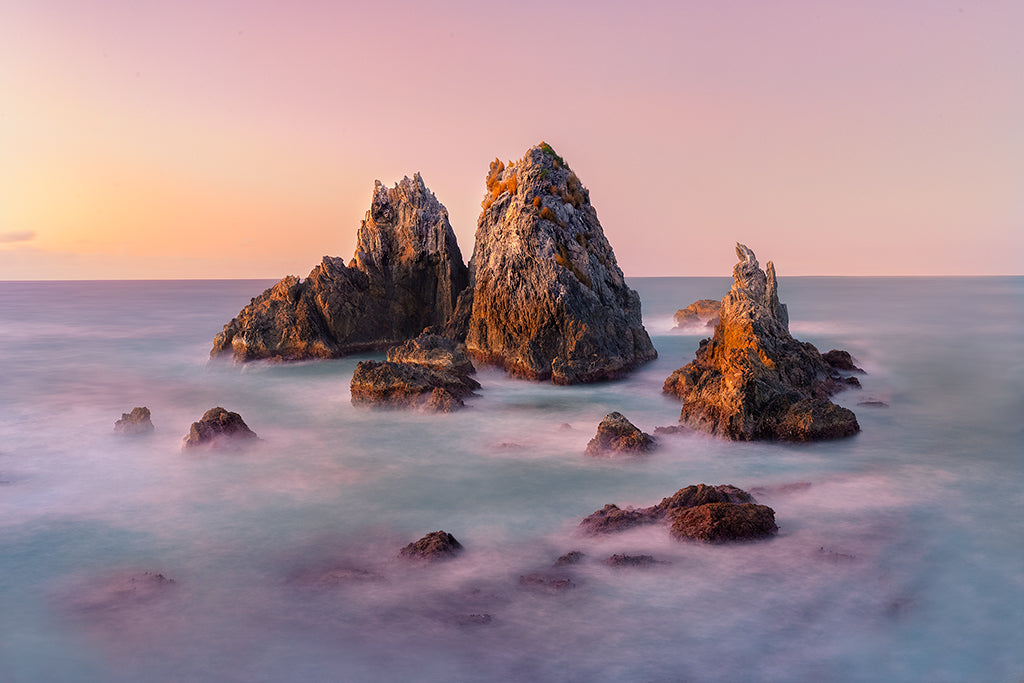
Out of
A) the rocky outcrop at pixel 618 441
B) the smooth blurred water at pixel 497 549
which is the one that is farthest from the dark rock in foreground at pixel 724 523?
the rocky outcrop at pixel 618 441

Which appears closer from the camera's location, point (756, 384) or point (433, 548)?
point (433, 548)

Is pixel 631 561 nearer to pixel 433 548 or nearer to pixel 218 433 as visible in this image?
pixel 433 548

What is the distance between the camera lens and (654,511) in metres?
9.98

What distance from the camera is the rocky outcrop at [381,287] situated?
26031 millimetres

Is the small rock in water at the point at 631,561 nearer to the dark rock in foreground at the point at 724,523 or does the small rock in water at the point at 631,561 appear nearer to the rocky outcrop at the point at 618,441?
the dark rock in foreground at the point at 724,523

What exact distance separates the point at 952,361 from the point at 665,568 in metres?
23.2

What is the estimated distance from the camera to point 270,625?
7367 millimetres

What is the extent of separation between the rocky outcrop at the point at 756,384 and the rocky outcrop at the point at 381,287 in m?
12.1

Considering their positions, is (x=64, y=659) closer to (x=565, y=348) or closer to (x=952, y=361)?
(x=565, y=348)

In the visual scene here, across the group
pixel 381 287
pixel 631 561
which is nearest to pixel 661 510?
pixel 631 561

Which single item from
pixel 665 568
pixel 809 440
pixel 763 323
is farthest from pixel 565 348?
pixel 665 568

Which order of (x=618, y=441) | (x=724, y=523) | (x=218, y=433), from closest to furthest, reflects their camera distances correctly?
(x=724, y=523), (x=618, y=441), (x=218, y=433)

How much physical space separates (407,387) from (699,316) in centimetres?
2388

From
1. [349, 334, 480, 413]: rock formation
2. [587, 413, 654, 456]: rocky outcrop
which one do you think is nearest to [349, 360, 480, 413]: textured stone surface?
[349, 334, 480, 413]: rock formation
